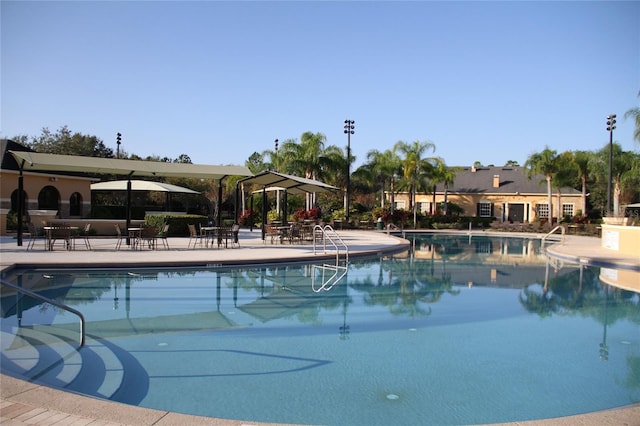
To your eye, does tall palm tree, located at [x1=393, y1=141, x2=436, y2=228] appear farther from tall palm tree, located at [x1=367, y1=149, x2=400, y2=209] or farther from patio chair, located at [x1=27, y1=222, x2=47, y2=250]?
patio chair, located at [x1=27, y1=222, x2=47, y2=250]

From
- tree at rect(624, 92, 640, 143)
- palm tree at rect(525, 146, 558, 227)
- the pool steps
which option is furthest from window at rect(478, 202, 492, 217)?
the pool steps

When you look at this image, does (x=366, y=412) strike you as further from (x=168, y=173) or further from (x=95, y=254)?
(x=168, y=173)

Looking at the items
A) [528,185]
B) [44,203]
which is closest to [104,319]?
[44,203]

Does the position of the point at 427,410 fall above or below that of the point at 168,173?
below

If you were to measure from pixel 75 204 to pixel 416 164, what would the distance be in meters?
23.5

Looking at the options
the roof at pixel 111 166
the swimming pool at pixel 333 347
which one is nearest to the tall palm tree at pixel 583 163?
the swimming pool at pixel 333 347

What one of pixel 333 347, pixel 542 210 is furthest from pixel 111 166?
pixel 542 210

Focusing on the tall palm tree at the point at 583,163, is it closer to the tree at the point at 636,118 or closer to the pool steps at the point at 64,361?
the tree at the point at 636,118

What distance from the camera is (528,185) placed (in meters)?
43.3

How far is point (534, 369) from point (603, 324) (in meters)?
3.22

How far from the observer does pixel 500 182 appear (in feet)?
146

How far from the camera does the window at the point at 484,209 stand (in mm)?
43562

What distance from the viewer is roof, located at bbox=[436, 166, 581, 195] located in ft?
141

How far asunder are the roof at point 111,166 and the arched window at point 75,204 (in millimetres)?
10529
